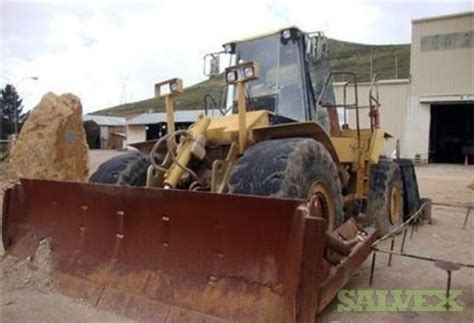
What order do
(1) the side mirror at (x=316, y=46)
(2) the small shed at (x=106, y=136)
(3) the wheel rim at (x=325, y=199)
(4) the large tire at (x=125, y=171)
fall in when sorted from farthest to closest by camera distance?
(2) the small shed at (x=106, y=136), (1) the side mirror at (x=316, y=46), (4) the large tire at (x=125, y=171), (3) the wheel rim at (x=325, y=199)

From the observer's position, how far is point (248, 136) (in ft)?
14.4

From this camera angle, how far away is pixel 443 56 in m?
23.0

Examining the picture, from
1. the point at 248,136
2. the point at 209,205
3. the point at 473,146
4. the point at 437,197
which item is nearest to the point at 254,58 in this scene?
the point at 248,136

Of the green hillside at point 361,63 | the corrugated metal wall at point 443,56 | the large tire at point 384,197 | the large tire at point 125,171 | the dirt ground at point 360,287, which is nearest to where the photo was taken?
the dirt ground at point 360,287

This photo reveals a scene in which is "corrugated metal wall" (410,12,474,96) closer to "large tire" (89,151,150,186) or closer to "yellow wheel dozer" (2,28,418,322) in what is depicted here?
"yellow wheel dozer" (2,28,418,322)

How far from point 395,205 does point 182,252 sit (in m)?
4.36

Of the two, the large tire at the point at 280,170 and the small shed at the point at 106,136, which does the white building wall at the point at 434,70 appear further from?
the small shed at the point at 106,136

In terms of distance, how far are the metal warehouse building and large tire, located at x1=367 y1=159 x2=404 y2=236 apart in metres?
15.4

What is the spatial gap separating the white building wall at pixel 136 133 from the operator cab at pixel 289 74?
3590 centimetres

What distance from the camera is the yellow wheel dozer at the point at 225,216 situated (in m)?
3.14

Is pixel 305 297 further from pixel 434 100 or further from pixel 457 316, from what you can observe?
pixel 434 100

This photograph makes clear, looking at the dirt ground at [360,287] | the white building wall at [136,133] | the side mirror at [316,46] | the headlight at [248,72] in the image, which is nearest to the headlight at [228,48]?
the side mirror at [316,46]

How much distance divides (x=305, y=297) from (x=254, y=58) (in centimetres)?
321

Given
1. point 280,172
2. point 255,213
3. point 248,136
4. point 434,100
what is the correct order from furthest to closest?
1. point 434,100
2. point 248,136
3. point 280,172
4. point 255,213
